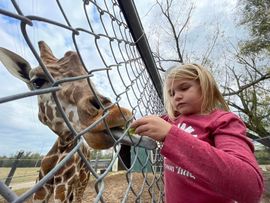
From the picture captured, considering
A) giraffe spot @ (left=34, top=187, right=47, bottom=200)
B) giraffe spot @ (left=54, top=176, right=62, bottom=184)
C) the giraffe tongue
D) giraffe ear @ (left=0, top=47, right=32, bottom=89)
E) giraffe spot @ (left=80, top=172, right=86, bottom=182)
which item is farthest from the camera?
giraffe spot @ (left=80, top=172, right=86, bottom=182)

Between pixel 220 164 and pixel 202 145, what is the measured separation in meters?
0.04

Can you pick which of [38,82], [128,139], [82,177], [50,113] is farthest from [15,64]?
[82,177]

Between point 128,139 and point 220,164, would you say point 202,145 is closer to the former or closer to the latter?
point 220,164

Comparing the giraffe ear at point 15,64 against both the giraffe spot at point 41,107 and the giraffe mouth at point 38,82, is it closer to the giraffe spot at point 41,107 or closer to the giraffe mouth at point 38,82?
the giraffe mouth at point 38,82

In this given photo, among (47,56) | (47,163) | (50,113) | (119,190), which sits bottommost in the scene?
(119,190)

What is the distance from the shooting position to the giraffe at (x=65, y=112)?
2.81 feet

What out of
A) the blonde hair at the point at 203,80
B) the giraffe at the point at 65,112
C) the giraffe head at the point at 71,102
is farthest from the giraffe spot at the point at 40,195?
the blonde hair at the point at 203,80

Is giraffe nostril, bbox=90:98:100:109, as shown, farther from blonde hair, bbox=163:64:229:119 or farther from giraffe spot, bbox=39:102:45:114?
giraffe spot, bbox=39:102:45:114

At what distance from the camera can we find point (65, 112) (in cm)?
119

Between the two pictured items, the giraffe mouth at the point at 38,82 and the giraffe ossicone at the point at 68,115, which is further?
the giraffe mouth at the point at 38,82

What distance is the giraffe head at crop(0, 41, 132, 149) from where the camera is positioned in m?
0.82

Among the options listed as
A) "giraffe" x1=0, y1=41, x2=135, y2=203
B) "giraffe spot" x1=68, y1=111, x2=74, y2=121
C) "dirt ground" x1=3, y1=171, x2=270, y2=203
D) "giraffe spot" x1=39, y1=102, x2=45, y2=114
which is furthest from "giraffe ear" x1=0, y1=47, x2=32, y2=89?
"dirt ground" x1=3, y1=171, x2=270, y2=203

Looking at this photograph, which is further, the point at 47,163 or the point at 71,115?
the point at 47,163

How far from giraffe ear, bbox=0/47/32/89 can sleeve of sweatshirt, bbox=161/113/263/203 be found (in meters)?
0.60
